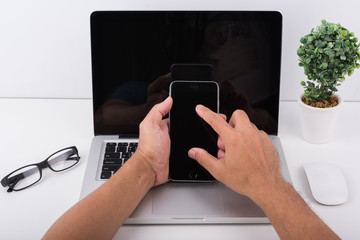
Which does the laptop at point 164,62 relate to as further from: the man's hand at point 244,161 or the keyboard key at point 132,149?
the man's hand at point 244,161

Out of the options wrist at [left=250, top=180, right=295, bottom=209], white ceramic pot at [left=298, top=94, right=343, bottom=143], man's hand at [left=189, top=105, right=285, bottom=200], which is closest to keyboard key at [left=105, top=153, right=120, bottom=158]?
man's hand at [left=189, top=105, right=285, bottom=200]

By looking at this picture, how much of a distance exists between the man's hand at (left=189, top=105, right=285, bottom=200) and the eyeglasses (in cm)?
36

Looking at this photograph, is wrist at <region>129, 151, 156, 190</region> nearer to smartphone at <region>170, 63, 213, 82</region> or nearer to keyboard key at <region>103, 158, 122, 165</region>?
keyboard key at <region>103, 158, 122, 165</region>

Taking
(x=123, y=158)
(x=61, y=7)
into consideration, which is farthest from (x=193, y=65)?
(x=61, y=7)

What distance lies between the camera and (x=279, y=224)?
2.40 feet

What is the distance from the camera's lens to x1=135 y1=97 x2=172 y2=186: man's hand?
0.86 m

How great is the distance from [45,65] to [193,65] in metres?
0.46

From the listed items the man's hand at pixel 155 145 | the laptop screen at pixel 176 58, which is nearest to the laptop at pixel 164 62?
the laptop screen at pixel 176 58

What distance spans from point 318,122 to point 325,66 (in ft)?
0.54

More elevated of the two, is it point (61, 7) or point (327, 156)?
point (61, 7)

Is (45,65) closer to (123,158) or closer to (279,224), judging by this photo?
(123,158)

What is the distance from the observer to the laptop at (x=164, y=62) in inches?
38.5

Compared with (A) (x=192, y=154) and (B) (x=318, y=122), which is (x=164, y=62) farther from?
(B) (x=318, y=122)

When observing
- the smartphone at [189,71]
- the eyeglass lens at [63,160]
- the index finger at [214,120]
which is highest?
the smartphone at [189,71]
